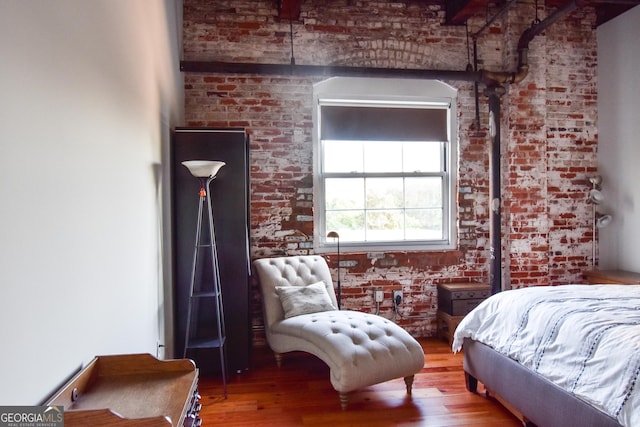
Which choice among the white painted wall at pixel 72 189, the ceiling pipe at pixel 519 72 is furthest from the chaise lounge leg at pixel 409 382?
the ceiling pipe at pixel 519 72

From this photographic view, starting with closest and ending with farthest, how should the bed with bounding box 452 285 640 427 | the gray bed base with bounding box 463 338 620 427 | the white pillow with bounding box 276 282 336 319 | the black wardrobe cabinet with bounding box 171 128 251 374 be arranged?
the bed with bounding box 452 285 640 427 → the gray bed base with bounding box 463 338 620 427 → the black wardrobe cabinet with bounding box 171 128 251 374 → the white pillow with bounding box 276 282 336 319

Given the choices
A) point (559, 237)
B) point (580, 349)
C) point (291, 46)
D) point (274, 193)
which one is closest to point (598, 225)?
point (559, 237)

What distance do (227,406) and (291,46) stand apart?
320cm

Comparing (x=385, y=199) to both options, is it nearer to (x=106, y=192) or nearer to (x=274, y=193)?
(x=274, y=193)

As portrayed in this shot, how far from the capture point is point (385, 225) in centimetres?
440

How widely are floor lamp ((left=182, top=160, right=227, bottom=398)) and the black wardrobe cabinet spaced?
2.2 inches

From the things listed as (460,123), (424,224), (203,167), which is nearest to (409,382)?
(424,224)

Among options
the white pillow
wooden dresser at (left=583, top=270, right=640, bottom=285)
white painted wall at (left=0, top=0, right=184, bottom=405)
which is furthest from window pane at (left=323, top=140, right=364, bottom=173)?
wooden dresser at (left=583, top=270, right=640, bottom=285)

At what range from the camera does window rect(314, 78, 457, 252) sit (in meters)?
4.25

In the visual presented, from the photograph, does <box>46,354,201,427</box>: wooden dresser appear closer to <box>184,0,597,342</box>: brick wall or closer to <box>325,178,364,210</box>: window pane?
<box>184,0,597,342</box>: brick wall

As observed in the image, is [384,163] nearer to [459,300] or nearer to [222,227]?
[459,300]

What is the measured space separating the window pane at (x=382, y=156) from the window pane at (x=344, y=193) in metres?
0.20

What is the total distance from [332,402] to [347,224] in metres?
1.85

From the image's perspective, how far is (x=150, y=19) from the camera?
291cm
